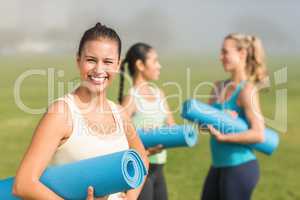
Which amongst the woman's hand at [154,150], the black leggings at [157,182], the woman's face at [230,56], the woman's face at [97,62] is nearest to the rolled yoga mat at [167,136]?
the woman's hand at [154,150]

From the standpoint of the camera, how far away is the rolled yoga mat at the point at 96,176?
228 cm

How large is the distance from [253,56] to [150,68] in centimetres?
90

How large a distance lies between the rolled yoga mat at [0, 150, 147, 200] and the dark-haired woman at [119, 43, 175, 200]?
2368mm

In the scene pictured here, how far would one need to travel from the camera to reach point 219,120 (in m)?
4.78

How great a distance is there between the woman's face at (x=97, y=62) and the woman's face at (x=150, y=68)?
2908 mm

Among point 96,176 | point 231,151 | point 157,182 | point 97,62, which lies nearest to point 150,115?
point 157,182

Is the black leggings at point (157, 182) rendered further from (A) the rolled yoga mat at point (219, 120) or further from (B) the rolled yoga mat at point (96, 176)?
(B) the rolled yoga mat at point (96, 176)

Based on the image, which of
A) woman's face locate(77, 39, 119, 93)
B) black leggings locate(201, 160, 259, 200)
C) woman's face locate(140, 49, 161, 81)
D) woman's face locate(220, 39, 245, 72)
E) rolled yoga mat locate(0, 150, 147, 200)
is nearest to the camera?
rolled yoga mat locate(0, 150, 147, 200)

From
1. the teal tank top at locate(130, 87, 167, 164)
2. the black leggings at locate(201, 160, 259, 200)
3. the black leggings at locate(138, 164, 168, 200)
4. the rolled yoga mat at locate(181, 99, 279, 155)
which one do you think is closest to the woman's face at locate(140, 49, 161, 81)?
the teal tank top at locate(130, 87, 167, 164)

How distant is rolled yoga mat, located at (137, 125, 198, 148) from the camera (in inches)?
186

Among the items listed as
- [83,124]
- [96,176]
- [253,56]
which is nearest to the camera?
[96,176]

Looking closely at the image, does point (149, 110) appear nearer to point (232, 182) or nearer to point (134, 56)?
point (134, 56)

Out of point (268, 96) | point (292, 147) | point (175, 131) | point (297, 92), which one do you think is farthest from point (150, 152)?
point (297, 92)

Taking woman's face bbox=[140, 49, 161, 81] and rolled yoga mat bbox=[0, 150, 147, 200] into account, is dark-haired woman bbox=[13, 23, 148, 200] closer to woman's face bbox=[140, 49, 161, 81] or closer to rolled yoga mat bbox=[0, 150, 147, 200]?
rolled yoga mat bbox=[0, 150, 147, 200]
